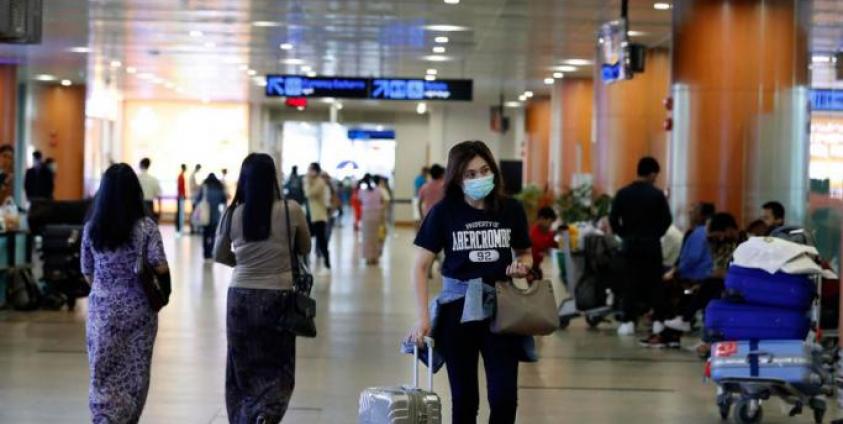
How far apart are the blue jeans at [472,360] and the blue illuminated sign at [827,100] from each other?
1185cm

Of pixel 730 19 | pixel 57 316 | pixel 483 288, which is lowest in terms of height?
pixel 57 316

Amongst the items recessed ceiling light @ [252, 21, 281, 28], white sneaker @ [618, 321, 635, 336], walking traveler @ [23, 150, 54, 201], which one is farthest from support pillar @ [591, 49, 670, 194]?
white sneaker @ [618, 321, 635, 336]

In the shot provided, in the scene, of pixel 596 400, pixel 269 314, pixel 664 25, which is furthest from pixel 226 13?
pixel 269 314

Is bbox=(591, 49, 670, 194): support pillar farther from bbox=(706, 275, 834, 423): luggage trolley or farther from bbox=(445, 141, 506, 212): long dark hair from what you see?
bbox=(445, 141, 506, 212): long dark hair

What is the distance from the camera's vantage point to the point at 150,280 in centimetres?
743

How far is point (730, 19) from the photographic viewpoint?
16.4 m

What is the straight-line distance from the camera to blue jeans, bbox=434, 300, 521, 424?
6.50 meters

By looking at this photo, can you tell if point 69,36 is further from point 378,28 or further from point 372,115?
point 372,115

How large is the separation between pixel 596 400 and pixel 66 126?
758 inches

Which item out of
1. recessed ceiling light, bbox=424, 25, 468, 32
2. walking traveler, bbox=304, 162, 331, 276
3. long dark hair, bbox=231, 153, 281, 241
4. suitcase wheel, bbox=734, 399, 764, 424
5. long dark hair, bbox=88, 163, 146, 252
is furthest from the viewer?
walking traveler, bbox=304, 162, 331, 276

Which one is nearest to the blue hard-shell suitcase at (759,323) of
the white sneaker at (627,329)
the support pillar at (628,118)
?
the white sneaker at (627,329)

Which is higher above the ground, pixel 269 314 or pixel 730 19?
pixel 730 19

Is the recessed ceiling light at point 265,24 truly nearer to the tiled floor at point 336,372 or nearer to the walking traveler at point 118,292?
the tiled floor at point 336,372

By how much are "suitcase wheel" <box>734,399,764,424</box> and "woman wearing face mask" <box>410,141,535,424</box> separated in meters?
3.02
